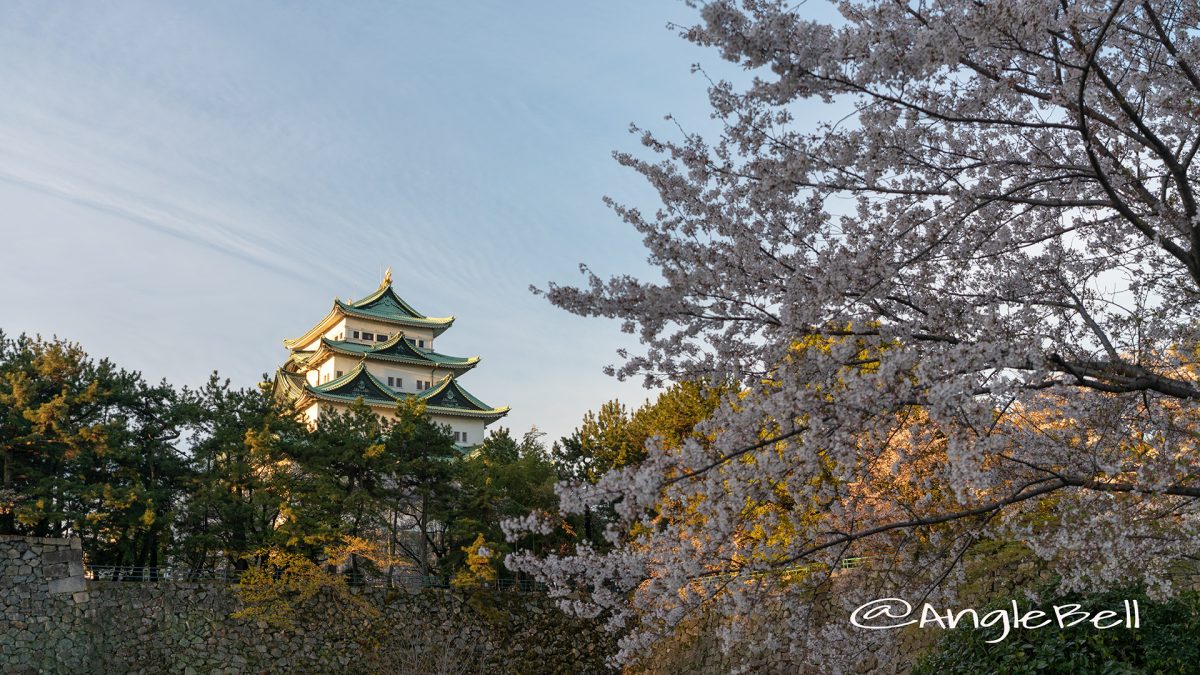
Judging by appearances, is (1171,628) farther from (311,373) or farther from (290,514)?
(311,373)

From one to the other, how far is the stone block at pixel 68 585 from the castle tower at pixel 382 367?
44.0ft

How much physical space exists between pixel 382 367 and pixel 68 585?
17.4 m

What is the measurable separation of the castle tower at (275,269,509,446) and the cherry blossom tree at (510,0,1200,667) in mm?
25977

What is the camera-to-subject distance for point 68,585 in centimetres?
1628

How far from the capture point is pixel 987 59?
4.26 meters

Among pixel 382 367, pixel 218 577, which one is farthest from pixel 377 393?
pixel 218 577

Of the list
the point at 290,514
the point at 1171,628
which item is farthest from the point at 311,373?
the point at 1171,628

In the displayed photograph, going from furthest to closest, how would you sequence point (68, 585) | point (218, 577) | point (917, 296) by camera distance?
1. point (218, 577)
2. point (68, 585)
3. point (917, 296)

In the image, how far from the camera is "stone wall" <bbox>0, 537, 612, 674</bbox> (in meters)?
15.9

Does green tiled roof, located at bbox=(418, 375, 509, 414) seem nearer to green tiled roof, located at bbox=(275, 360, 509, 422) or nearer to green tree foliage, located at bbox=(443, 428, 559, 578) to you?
green tiled roof, located at bbox=(275, 360, 509, 422)

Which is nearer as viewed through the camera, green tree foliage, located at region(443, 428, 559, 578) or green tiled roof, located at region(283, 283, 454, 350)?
green tree foliage, located at region(443, 428, 559, 578)

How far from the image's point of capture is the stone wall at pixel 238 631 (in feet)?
52.0
